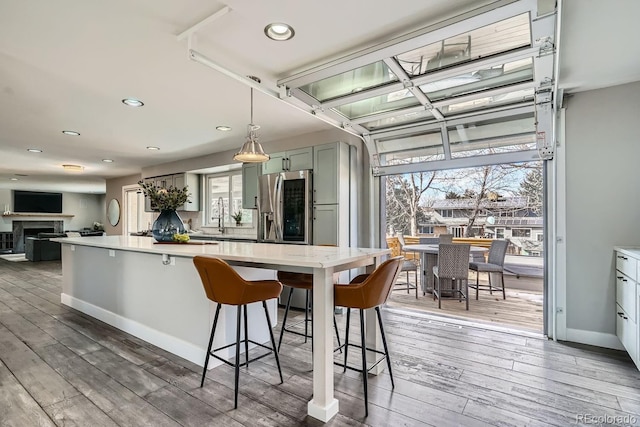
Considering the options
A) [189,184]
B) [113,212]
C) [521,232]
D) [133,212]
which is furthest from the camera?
[113,212]

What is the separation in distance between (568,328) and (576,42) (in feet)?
7.87

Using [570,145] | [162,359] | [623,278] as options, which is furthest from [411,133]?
[162,359]

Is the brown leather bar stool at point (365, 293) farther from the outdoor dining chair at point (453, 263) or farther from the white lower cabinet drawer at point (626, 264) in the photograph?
the outdoor dining chair at point (453, 263)

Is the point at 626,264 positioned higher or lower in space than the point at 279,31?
lower

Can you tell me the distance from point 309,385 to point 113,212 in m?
8.77

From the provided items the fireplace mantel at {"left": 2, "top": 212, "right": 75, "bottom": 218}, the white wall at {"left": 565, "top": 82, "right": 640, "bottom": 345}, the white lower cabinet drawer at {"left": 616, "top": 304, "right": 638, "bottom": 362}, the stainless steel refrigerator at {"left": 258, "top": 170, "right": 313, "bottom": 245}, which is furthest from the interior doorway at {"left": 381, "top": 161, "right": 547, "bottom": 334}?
the fireplace mantel at {"left": 2, "top": 212, "right": 75, "bottom": 218}

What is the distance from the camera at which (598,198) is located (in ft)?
9.36

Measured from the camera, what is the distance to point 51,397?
6.74 ft

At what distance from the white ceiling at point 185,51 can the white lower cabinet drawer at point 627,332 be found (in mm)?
1905

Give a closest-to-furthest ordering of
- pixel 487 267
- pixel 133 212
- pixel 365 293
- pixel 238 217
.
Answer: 1. pixel 365 293
2. pixel 487 267
3. pixel 238 217
4. pixel 133 212

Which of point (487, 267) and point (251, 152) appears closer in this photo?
point (251, 152)

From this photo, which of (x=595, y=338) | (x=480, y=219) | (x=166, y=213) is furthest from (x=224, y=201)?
(x=595, y=338)

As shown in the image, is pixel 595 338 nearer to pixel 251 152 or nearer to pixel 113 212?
pixel 251 152

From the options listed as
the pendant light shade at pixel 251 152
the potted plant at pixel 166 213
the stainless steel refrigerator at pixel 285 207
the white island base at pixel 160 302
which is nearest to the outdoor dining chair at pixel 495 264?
the stainless steel refrigerator at pixel 285 207
